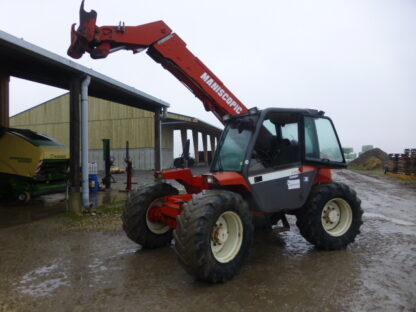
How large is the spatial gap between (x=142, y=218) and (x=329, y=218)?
2875mm

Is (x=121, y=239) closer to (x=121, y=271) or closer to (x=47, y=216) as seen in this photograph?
(x=121, y=271)

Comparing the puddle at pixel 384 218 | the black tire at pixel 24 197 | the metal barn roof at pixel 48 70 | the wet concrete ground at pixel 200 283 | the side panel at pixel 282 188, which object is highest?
the metal barn roof at pixel 48 70

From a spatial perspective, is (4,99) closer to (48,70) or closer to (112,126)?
(48,70)

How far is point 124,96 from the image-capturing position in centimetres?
1095

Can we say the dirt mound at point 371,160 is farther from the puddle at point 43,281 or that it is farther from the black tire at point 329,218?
the puddle at point 43,281

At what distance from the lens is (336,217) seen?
16.4 feet

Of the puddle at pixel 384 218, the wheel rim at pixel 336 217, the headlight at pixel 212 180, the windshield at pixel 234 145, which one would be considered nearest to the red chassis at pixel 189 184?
the headlight at pixel 212 180

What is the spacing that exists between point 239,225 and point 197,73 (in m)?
2.50

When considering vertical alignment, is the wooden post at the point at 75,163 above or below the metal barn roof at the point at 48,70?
below

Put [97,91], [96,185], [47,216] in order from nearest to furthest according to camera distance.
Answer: [47,216]
[97,91]
[96,185]

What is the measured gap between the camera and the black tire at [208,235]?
3.37 metres

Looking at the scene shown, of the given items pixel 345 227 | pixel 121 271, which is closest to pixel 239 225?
pixel 121 271

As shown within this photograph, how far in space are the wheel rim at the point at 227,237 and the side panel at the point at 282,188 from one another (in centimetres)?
53

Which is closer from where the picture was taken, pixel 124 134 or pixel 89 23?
pixel 89 23
